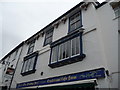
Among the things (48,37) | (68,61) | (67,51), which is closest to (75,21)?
(67,51)

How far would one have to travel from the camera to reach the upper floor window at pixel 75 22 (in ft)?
28.6

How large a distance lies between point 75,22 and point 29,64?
5.98 metres

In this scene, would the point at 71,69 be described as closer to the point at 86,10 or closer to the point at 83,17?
the point at 83,17

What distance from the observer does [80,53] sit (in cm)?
693

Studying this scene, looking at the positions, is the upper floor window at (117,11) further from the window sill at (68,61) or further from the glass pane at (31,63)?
the glass pane at (31,63)

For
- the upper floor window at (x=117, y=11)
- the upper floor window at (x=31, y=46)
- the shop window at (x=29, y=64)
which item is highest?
the upper floor window at (x=117, y=11)

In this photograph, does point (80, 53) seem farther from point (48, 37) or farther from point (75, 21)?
point (48, 37)

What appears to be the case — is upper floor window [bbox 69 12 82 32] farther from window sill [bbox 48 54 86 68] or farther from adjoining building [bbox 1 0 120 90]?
window sill [bbox 48 54 86 68]

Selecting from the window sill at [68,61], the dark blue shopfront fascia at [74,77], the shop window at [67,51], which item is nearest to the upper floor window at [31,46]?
the shop window at [67,51]

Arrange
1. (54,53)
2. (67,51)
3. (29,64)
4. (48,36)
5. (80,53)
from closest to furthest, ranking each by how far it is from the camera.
A: (80,53), (67,51), (54,53), (29,64), (48,36)

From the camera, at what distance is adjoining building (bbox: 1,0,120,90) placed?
5.79 metres

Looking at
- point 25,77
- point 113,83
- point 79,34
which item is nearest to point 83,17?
point 79,34

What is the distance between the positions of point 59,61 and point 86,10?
14.3 ft

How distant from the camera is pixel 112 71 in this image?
18.0ft
